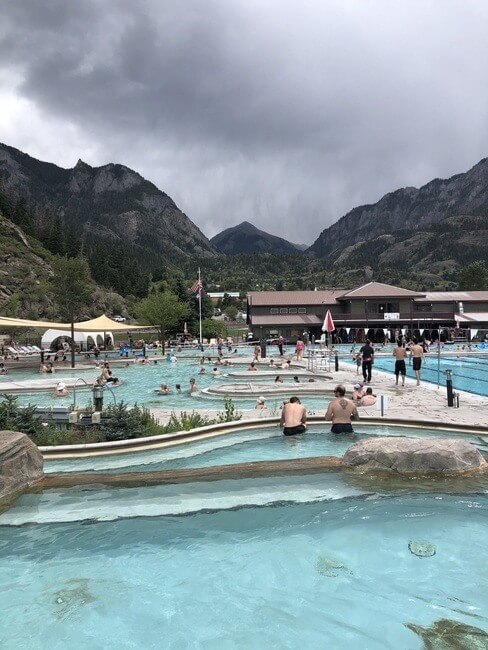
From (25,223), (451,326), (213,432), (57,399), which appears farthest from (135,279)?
(213,432)

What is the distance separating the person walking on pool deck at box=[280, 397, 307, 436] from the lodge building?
4774cm

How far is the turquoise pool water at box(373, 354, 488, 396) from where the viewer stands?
24061mm

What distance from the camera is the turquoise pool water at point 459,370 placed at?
2406 centimetres

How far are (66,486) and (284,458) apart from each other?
4562 millimetres

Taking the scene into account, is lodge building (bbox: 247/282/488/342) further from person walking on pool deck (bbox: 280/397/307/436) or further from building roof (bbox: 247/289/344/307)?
person walking on pool deck (bbox: 280/397/307/436)

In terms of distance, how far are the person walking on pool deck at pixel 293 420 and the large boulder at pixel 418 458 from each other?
2.89 metres

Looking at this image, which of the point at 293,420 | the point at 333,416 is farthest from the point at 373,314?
the point at 293,420

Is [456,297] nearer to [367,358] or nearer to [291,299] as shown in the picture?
[291,299]

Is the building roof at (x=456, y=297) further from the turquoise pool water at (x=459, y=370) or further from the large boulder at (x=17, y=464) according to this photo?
the large boulder at (x=17, y=464)

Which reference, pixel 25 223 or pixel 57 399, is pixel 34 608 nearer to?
pixel 57 399

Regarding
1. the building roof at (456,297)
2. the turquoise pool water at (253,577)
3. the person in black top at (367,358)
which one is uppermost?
the building roof at (456,297)

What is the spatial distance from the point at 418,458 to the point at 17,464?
7.30 m

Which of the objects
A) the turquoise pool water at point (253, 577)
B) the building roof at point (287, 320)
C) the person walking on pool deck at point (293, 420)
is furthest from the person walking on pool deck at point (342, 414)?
the building roof at point (287, 320)

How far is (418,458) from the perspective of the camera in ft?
29.8
